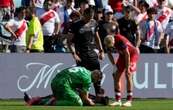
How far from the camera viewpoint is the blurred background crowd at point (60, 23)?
19.3m

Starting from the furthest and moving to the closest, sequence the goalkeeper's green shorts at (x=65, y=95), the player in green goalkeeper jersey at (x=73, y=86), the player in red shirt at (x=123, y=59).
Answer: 1. the player in red shirt at (x=123, y=59)
2. the goalkeeper's green shorts at (x=65, y=95)
3. the player in green goalkeeper jersey at (x=73, y=86)

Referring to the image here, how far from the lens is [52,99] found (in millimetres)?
15570

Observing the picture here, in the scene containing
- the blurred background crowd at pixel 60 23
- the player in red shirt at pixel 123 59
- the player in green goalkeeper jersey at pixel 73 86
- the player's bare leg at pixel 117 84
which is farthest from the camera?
the blurred background crowd at pixel 60 23

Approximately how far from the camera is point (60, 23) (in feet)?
67.4

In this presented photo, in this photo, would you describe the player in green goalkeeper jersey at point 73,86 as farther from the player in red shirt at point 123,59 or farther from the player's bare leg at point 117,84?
the player in red shirt at point 123,59

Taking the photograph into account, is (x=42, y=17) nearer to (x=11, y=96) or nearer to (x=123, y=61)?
(x=11, y=96)

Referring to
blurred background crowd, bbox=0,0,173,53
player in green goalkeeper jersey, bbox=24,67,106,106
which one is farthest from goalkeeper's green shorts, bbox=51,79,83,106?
blurred background crowd, bbox=0,0,173,53

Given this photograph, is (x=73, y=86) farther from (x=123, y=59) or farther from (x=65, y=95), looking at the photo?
(x=123, y=59)

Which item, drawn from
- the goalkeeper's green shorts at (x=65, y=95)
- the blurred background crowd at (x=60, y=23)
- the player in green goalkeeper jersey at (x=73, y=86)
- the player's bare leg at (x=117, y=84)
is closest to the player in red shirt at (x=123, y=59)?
the player's bare leg at (x=117, y=84)

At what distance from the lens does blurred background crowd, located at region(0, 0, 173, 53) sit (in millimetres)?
19328

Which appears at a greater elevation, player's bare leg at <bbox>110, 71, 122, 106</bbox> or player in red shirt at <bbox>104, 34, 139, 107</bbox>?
player in red shirt at <bbox>104, 34, 139, 107</bbox>

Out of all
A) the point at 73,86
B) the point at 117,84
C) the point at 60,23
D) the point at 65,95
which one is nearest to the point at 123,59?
the point at 117,84

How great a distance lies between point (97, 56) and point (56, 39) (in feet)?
11.1

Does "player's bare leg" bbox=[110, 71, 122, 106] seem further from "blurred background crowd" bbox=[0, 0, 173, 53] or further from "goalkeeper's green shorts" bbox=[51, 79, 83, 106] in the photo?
"blurred background crowd" bbox=[0, 0, 173, 53]
